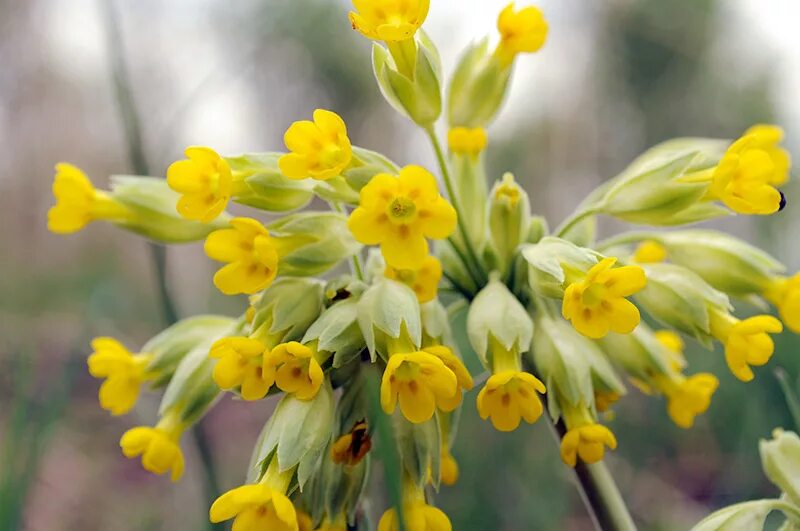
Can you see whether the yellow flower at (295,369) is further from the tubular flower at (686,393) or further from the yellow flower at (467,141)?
the tubular flower at (686,393)

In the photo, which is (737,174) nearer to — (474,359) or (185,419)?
(185,419)

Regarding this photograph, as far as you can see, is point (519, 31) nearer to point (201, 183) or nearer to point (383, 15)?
point (383, 15)

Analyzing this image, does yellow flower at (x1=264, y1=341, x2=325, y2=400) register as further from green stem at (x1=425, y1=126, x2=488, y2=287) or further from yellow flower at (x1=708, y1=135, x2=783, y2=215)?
yellow flower at (x1=708, y1=135, x2=783, y2=215)

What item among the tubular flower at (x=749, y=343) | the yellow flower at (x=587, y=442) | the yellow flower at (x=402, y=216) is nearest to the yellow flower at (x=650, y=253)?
the tubular flower at (x=749, y=343)

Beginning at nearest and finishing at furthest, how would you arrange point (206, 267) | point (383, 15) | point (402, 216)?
point (402, 216)
point (383, 15)
point (206, 267)

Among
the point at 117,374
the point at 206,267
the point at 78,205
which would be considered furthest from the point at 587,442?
the point at 206,267

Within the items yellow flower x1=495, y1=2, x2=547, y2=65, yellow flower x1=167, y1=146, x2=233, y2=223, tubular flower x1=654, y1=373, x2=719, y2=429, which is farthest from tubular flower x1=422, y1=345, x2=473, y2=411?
yellow flower x1=495, y1=2, x2=547, y2=65
